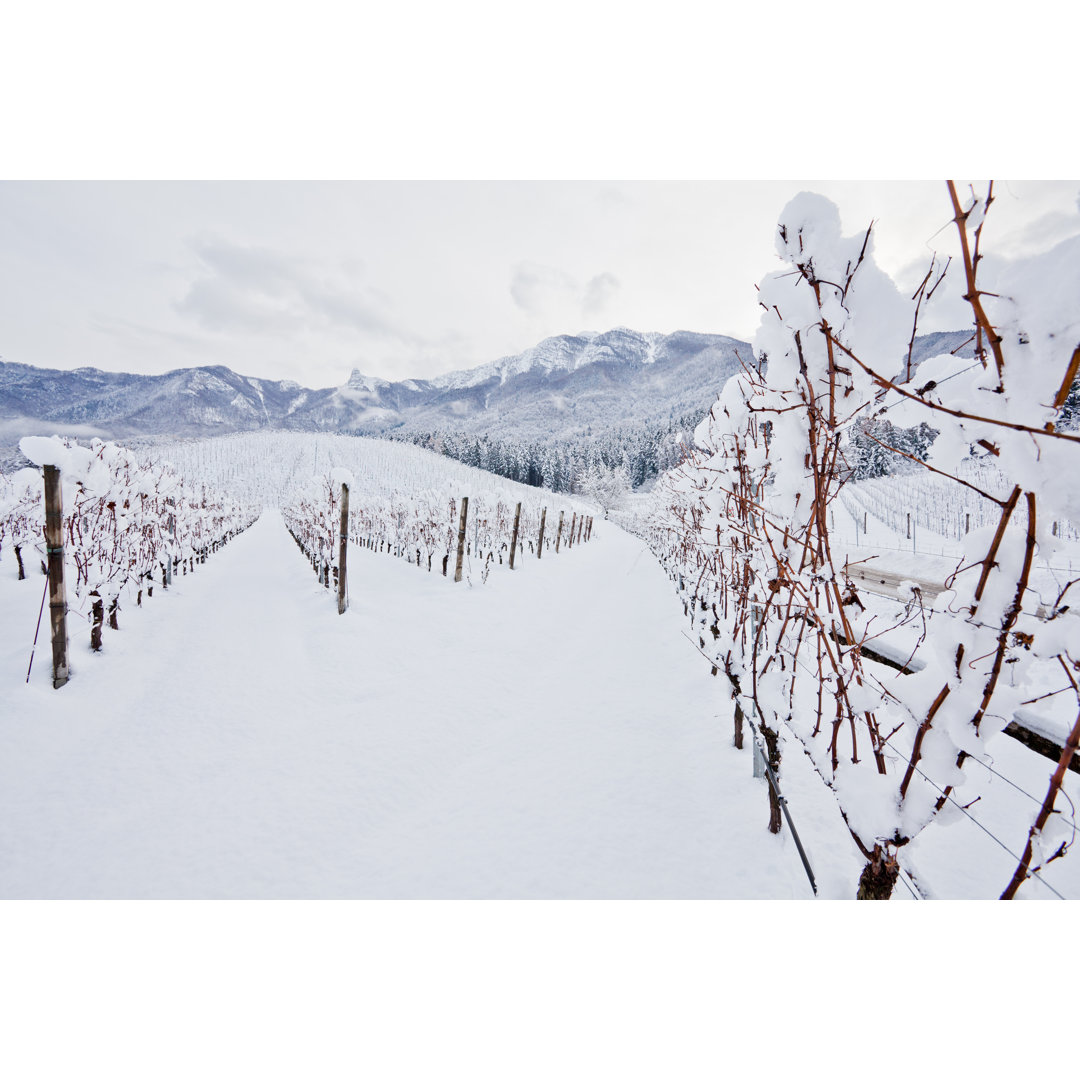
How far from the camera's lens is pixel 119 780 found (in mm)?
3105

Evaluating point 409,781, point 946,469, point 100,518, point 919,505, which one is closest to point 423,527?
point 100,518

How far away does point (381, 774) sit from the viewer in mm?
3297

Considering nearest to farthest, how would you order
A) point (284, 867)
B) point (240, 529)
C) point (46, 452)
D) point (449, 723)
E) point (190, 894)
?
point (190, 894) → point (284, 867) → point (449, 723) → point (46, 452) → point (240, 529)

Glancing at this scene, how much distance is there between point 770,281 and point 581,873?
277 cm

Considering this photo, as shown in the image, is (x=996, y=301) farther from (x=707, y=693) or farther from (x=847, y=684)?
(x=707, y=693)

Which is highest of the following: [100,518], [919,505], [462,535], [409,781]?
[919,505]

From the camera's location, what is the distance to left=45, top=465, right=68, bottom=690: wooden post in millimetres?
4172

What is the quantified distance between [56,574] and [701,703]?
6452 millimetres

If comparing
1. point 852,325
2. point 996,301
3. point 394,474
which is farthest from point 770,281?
point 394,474

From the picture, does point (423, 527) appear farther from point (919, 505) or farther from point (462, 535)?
point (919, 505)

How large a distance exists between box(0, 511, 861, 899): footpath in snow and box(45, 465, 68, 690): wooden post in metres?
0.24

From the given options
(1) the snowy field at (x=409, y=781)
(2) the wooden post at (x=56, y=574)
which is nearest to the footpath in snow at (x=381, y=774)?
(1) the snowy field at (x=409, y=781)

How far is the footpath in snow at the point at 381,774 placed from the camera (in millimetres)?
2309

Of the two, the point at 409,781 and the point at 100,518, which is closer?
the point at 409,781
